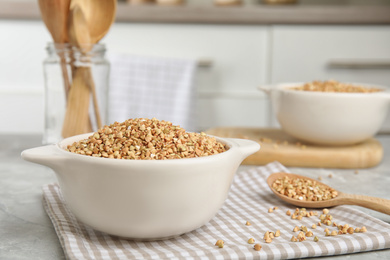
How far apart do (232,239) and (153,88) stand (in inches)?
66.1

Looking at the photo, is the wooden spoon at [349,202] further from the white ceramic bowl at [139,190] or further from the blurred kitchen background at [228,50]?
the blurred kitchen background at [228,50]

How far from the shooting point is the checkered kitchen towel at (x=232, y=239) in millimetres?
641

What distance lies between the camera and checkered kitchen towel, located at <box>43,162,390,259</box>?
2.10 ft

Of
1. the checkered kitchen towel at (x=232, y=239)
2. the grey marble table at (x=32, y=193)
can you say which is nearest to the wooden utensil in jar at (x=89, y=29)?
the grey marble table at (x=32, y=193)

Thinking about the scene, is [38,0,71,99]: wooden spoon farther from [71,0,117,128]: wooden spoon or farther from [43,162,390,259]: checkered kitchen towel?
[43,162,390,259]: checkered kitchen towel

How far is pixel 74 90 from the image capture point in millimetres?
1111

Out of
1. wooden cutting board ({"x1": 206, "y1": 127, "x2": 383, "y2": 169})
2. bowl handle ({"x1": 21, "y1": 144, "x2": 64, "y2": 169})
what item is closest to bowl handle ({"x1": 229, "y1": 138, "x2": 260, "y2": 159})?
bowl handle ({"x1": 21, "y1": 144, "x2": 64, "y2": 169})

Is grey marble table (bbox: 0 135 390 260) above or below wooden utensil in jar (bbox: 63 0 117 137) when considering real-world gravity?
below

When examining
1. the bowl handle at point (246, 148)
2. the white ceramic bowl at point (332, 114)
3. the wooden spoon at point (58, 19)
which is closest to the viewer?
the bowl handle at point (246, 148)

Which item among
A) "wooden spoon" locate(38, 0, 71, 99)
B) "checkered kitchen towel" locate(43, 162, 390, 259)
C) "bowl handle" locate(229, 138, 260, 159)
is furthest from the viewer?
"wooden spoon" locate(38, 0, 71, 99)

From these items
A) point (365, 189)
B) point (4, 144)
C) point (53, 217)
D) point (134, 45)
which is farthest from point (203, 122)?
point (53, 217)

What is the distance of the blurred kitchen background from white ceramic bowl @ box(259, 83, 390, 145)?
110 centimetres

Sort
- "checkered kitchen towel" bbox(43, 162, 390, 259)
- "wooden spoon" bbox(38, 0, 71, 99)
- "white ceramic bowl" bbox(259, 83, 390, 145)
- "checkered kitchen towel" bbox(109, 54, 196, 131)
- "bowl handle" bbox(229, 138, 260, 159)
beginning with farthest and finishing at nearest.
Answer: "checkered kitchen towel" bbox(109, 54, 196, 131) → "white ceramic bowl" bbox(259, 83, 390, 145) → "wooden spoon" bbox(38, 0, 71, 99) → "bowl handle" bbox(229, 138, 260, 159) → "checkered kitchen towel" bbox(43, 162, 390, 259)

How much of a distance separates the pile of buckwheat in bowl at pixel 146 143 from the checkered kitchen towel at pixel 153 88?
152 cm
